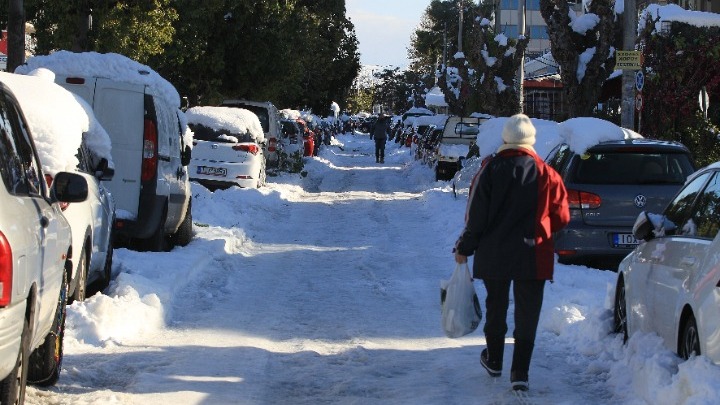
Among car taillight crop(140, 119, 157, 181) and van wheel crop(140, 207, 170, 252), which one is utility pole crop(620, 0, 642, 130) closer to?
van wheel crop(140, 207, 170, 252)

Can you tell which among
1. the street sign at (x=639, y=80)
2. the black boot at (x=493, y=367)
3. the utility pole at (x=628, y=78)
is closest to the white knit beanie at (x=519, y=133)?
the black boot at (x=493, y=367)

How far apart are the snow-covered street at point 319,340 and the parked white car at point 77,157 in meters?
0.31

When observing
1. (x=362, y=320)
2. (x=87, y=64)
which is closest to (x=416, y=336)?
(x=362, y=320)

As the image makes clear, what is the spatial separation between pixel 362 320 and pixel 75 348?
109 inches

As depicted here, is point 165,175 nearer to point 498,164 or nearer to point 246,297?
point 246,297

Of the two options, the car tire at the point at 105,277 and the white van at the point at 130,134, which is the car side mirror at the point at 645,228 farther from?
the white van at the point at 130,134

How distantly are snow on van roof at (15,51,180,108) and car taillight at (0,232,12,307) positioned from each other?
8381 millimetres

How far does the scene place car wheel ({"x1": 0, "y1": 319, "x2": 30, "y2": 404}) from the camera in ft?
18.6

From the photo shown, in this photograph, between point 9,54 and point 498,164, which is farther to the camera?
point 9,54

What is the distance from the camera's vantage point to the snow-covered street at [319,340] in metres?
7.49

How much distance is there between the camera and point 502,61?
126 feet

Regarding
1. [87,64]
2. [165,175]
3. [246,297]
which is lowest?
[246,297]

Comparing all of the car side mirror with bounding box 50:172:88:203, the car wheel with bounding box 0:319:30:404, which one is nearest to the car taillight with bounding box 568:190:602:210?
the car side mirror with bounding box 50:172:88:203

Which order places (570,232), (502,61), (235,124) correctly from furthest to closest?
(502,61)
(235,124)
(570,232)
